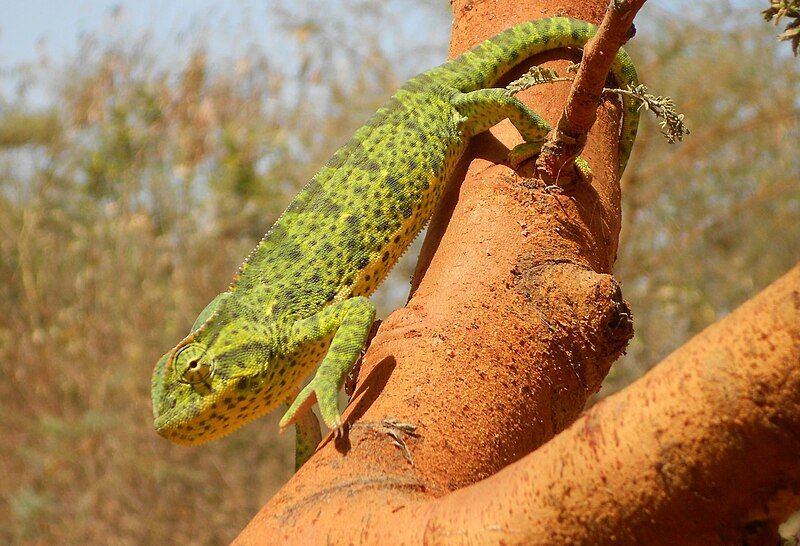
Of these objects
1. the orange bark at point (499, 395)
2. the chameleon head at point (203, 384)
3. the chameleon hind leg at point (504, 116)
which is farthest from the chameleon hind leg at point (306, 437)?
the chameleon hind leg at point (504, 116)

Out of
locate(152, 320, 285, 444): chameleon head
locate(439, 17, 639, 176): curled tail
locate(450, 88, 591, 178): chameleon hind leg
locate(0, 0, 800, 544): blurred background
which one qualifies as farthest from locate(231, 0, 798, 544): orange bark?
locate(0, 0, 800, 544): blurred background

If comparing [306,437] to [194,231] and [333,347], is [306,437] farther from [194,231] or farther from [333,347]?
[194,231]

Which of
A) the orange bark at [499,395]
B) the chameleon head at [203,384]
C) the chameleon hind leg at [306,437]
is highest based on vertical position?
the chameleon head at [203,384]

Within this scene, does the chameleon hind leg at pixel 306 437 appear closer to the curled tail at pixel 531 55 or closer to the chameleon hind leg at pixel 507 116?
the chameleon hind leg at pixel 507 116

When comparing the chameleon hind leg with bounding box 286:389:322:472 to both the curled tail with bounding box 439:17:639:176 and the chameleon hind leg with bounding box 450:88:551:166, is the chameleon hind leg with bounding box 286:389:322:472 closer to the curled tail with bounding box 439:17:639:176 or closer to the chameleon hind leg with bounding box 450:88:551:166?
the chameleon hind leg with bounding box 450:88:551:166

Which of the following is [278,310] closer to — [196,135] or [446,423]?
[446,423]

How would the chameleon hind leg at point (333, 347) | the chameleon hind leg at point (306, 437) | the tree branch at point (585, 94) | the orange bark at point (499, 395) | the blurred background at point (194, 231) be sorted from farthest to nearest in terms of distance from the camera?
the blurred background at point (194, 231) < the chameleon hind leg at point (306, 437) < the chameleon hind leg at point (333, 347) < the tree branch at point (585, 94) < the orange bark at point (499, 395)

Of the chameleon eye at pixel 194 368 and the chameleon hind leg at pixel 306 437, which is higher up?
the chameleon eye at pixel 194 368
